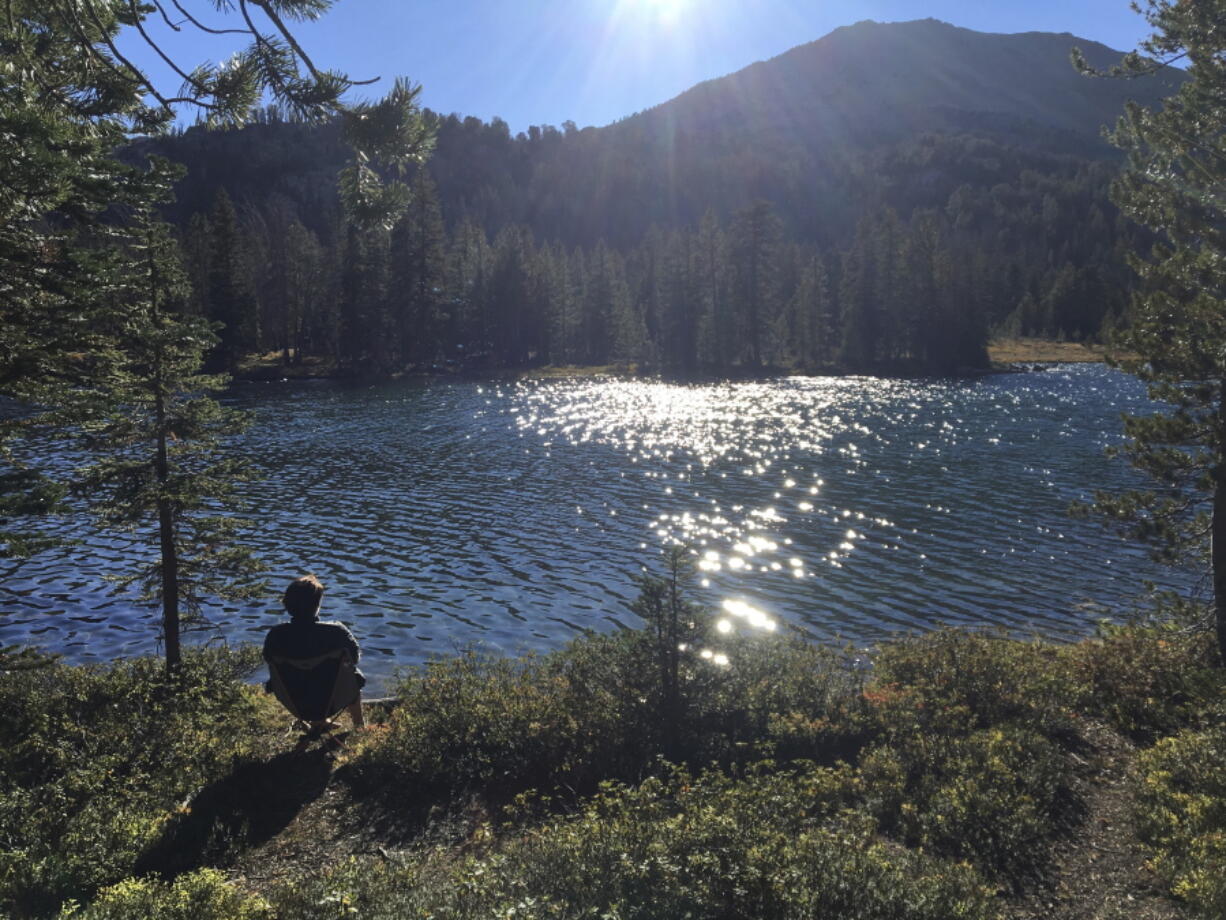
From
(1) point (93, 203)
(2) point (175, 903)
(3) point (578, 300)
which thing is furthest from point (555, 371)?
(2) point (175, 903)

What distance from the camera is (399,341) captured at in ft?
279

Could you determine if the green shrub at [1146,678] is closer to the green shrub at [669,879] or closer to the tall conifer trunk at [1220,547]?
the tall conifer trunk at [1220,547]

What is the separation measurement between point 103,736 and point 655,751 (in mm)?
5985

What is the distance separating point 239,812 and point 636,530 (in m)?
18.8

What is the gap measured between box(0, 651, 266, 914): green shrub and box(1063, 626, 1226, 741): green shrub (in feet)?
36.6

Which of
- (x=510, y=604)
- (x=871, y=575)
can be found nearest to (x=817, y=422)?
(x=871, y=575)

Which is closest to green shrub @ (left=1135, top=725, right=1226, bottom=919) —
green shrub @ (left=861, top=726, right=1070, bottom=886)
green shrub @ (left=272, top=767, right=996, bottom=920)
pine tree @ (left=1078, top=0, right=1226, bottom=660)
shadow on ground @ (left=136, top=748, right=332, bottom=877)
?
green shrub @ (left=861, top=726, right=1070, bottom=886)

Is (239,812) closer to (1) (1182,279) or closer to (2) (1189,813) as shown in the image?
(2) (1189,813)

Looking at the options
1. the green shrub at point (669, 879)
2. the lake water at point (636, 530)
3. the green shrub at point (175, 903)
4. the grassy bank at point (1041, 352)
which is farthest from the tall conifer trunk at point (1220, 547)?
the grassy bank at point (1041, 352)

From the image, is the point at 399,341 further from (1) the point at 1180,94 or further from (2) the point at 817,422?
(1) the point at 1180,94

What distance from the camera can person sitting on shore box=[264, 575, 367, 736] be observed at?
8578 millimetres

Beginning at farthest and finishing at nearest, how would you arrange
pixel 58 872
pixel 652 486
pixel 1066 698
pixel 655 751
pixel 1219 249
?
pixel 652 486, pixel 1219 249, pixel 1066 698, pixel 655 751, pixel 58 872

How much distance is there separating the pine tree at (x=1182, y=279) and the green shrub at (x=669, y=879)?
29.8 ft

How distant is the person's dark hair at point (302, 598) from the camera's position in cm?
852
